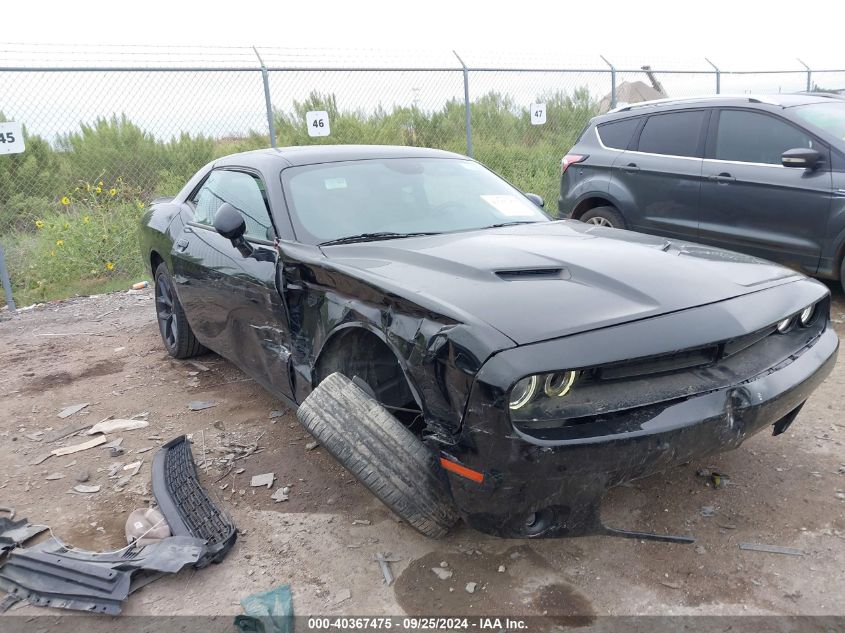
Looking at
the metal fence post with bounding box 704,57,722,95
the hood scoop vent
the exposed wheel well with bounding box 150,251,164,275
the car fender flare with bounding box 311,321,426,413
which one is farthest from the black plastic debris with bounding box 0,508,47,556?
the metal fence post with bounding box 704,57,722,95

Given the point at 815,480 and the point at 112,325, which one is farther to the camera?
the point at 112,325

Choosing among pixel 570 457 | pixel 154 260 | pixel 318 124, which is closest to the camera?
pixel 570 457

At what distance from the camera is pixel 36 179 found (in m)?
9.35

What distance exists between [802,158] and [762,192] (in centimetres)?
43

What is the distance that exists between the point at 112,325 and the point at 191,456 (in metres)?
3.52

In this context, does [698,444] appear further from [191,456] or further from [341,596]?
[191,456]

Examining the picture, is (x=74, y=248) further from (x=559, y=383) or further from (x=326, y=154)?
(x=559, y=383)

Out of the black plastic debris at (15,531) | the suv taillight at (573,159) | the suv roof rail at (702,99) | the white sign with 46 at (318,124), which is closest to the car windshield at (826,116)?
the suv roof rail at (702,99)

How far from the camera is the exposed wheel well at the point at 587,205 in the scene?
7.01 meters

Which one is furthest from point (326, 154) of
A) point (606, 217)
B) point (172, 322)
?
point (606, 217)

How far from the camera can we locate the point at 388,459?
8.05 ft

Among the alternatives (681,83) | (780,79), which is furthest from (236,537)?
(780,79)

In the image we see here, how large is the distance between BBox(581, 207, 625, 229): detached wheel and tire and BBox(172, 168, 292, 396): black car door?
3.92 meters

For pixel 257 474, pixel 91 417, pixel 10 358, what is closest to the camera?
pixel 257 474
